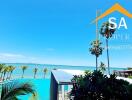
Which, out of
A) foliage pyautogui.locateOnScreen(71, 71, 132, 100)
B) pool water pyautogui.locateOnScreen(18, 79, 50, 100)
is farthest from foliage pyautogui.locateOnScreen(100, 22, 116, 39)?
foliage pyautogui.locateOnScreen(71, 71, 132, 100)

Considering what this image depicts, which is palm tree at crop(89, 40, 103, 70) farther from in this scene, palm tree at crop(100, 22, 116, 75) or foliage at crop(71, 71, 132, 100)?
foliage at crop(71, 71, 132, 100)

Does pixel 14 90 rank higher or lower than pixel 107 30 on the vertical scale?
lower

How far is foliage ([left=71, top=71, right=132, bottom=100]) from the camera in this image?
8.20 metres

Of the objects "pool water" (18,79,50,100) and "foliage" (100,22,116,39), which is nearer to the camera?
"pool water" (18,79,50,100)

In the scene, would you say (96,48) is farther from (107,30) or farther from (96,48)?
(107,30)

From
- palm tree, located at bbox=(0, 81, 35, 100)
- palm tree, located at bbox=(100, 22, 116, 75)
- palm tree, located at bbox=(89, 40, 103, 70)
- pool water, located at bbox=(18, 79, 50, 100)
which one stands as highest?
palm tree, located at bbox=(100, 22, 116, 75)

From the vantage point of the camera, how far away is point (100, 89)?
27.3 ft

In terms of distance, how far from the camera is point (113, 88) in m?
8.30

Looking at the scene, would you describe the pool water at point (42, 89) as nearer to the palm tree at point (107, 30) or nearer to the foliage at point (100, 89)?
the palm tree at point (107, 30)

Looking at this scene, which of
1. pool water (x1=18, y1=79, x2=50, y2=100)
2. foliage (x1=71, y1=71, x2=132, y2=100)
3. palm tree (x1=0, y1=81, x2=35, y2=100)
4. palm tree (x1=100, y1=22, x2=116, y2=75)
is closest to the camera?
palm tree (x1=0, y1=81, x2=35, y2=100)

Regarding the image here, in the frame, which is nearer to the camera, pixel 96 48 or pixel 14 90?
pixel 14 90

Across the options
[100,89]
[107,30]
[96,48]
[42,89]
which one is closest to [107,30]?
[107,30]

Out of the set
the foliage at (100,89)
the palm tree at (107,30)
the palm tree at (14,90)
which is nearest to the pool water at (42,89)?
the palm tree at (107,30)

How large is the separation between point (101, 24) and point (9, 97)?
42099 millimetres
